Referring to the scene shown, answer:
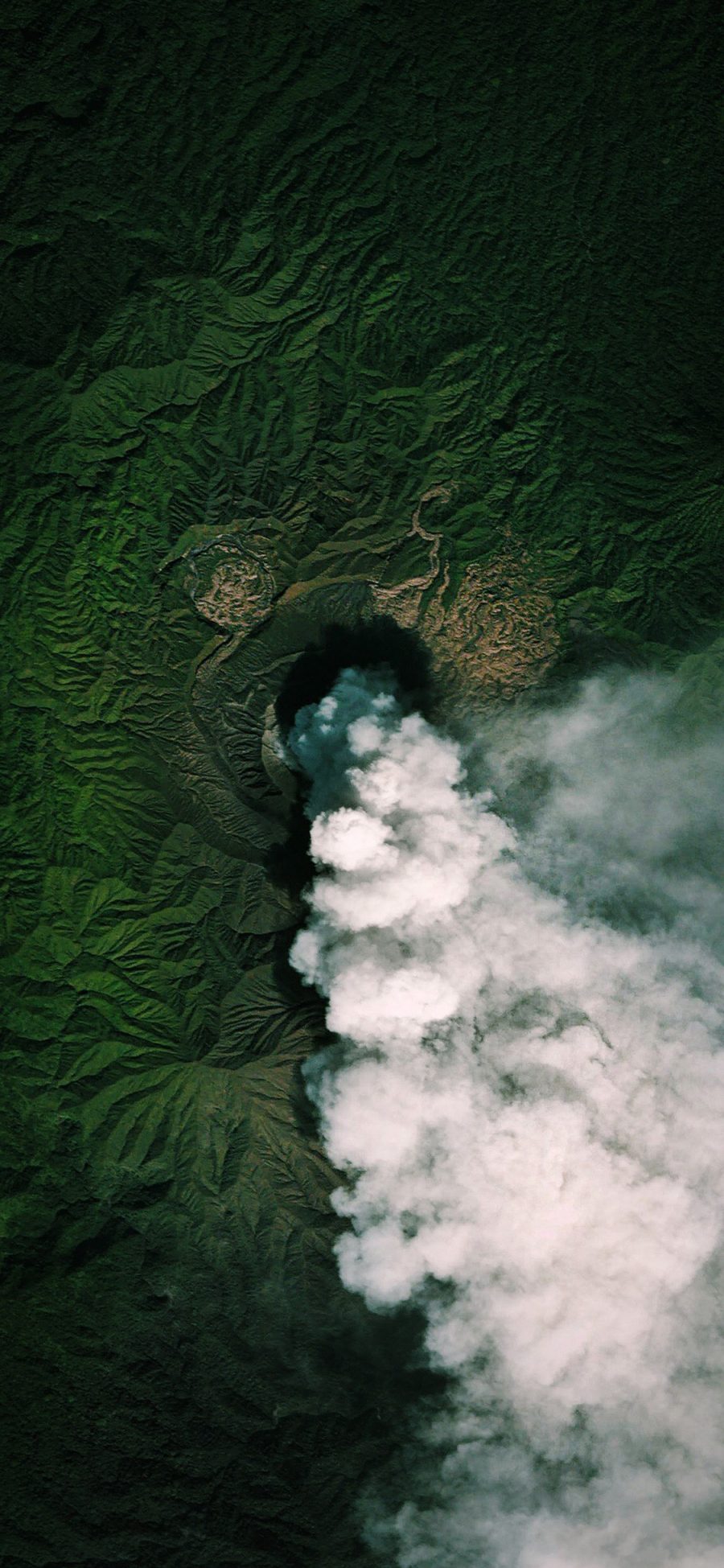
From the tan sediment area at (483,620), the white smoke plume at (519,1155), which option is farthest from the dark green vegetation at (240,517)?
the white smoke plume at (519,1155)

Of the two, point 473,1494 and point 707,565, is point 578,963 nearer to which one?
point 707,565

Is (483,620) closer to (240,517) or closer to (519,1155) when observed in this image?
(240,517)

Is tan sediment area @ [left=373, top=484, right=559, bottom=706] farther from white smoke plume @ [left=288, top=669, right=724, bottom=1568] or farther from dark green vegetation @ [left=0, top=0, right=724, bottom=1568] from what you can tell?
white smoke plume @ [left=288, top=669, right=724, bottom=1568]

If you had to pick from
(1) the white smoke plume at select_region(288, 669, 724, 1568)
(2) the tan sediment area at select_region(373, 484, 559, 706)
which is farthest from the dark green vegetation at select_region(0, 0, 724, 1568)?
(1) the white smoke plume at select_region(288, 669, 724, 1568)

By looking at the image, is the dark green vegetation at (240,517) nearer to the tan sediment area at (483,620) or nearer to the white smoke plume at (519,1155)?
the tan sediment area at (483,620)

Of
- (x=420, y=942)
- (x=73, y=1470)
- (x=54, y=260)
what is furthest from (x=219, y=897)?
(x=54, y=260)
